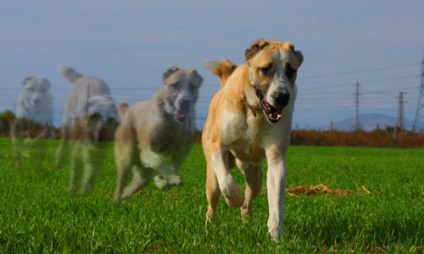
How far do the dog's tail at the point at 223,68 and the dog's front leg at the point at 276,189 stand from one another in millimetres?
1170

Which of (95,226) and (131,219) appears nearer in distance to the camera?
(95,226)

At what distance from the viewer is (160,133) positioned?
2820 millimetres

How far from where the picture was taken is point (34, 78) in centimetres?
332

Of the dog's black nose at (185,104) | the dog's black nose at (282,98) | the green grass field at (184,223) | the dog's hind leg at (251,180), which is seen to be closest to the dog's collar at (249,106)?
the dog's black nose at (282,98)

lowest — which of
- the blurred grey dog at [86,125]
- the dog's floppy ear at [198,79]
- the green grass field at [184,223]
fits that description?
the green grass field at [184,223]

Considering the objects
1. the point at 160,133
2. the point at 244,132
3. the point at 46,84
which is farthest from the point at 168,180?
the point at 244,132

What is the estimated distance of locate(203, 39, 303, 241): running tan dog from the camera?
5.06m

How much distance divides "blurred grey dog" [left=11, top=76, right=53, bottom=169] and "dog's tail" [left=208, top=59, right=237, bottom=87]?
10.5 ft

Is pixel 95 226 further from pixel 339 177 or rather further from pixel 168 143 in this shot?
pixel 339 177

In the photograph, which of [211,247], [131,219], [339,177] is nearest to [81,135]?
[211,247]

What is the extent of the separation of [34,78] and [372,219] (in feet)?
16.3

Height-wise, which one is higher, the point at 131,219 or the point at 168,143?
the point at 168,143

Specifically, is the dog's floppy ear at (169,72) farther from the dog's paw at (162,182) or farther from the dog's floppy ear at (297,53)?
the dog's floppy ear at (297,53)

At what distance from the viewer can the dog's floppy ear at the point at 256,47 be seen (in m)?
5.28
